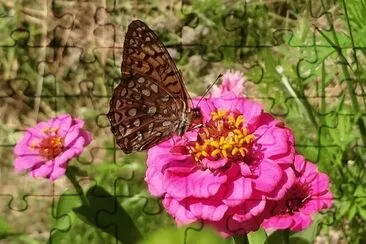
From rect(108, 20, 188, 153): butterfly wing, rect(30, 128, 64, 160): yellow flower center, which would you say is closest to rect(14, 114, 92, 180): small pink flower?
rect(30, 128, 64, 160): yellow flower center

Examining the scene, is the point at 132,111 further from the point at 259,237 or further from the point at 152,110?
the point at 259,237

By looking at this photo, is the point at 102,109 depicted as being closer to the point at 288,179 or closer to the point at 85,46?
the point at 85,46

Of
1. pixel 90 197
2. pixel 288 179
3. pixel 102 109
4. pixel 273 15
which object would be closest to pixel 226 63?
pixel 273 15

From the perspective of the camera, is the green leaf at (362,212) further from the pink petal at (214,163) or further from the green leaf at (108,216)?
the pink petal at (214,163)

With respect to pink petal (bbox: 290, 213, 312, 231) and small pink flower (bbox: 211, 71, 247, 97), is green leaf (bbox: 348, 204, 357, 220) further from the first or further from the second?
pink petal (bbox: 290, 213, 312, 231)
